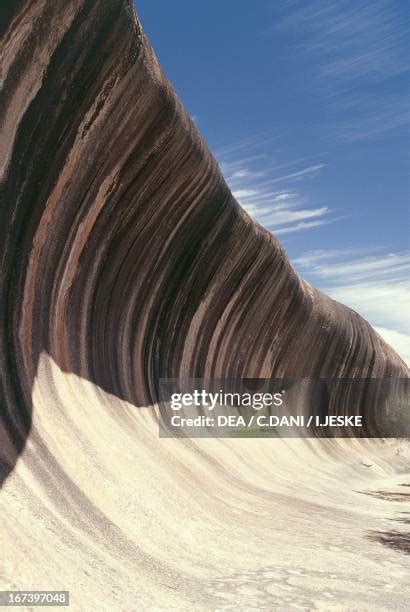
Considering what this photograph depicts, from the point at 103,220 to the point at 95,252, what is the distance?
46cm

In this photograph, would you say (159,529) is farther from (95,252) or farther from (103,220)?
(103,220)

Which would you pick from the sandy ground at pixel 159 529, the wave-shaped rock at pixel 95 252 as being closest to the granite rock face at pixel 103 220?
the wave-shaped rock at pixel 95 252

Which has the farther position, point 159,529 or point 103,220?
point 103,220

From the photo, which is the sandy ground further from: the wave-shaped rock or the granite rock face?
the granite rock face

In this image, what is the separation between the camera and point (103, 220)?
827 centimetres

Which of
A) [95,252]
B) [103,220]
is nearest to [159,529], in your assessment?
[95,252]

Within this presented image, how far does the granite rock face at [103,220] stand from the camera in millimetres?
5938

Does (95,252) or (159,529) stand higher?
(95,252)

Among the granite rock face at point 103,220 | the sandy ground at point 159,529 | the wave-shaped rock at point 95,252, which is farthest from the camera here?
the granite rock face at point 103,220

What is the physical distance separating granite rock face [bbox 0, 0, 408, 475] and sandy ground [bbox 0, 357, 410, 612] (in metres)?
0.38

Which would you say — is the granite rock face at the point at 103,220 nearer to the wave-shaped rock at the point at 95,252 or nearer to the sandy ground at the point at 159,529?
the wave-shaped rock at the point at 95,252

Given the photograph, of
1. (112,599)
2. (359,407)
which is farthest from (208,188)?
(359,407)

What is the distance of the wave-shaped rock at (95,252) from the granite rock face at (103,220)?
0.02 metres

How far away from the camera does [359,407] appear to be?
86.9 ft
